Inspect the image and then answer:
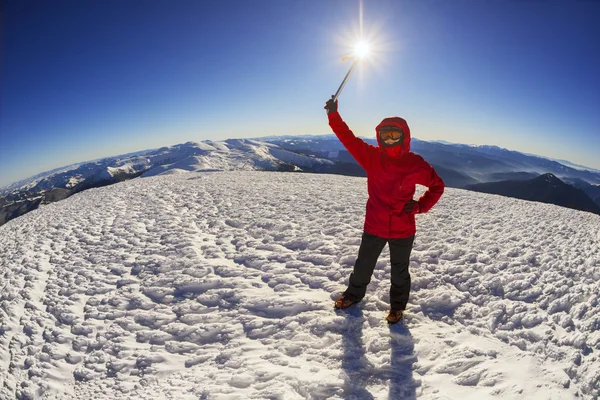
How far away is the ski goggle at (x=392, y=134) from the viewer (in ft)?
12.6

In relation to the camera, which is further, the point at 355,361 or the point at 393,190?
the point at 393,190

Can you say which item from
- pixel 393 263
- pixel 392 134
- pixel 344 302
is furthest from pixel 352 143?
pixel 344 302

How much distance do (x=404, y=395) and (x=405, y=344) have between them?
0.88 metres

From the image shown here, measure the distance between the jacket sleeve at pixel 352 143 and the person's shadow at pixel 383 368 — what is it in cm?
269

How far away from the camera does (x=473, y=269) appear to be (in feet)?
20.5

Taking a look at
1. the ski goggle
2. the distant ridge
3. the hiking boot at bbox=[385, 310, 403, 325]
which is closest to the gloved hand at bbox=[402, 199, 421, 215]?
the ski goggle

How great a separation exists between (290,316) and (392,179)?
9.91ft

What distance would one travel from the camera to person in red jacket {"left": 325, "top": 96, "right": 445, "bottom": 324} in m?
3.93

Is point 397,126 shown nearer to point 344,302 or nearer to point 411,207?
point 411,207

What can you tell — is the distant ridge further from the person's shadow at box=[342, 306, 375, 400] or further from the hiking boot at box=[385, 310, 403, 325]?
the person's shadow at box=[342, 306, 375, 400]

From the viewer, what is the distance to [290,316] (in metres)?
4.86

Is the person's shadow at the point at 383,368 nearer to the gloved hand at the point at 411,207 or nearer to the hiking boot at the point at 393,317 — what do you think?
the hiking boot at the point at 393,317

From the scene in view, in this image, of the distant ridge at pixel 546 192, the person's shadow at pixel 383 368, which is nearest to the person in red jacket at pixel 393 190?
the person's shadow at pixel 383 368

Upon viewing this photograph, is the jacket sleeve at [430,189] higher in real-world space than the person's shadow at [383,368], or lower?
higher
